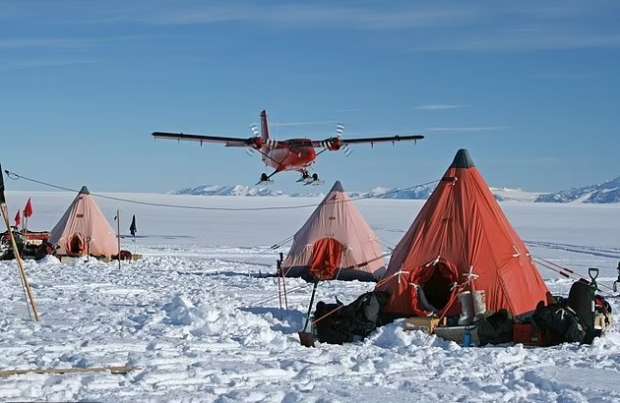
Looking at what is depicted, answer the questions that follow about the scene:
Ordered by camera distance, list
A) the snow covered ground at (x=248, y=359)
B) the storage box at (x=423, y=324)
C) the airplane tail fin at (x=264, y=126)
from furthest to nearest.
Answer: the airplane tail fin at (x=264, y=126) < the storage box at (x=423, y=324) < the snow covered ground at (x=248, y=359)

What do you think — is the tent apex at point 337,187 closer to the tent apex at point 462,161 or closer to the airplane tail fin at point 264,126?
the tent apex at point 462,161

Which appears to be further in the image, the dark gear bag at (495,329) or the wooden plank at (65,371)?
the dark gear bag at (495,329)

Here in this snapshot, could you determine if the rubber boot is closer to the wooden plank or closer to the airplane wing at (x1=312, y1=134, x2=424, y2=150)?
the wooden plank

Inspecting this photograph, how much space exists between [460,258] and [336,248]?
29.0 ft

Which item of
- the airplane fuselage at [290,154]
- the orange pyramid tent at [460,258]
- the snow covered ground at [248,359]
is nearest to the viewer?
the snow covered ground at [248,359]

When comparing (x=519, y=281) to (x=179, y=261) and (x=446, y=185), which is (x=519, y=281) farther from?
(x=179, y=261)

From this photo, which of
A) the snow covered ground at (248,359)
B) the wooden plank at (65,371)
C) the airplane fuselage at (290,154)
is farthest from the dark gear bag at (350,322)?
the airplane fuselage at (290,154)

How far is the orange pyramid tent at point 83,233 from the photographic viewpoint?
88.0 feet

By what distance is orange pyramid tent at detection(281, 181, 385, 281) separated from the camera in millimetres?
21297

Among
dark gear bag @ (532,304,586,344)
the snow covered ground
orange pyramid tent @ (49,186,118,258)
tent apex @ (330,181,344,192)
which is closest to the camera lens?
the snow covered ground

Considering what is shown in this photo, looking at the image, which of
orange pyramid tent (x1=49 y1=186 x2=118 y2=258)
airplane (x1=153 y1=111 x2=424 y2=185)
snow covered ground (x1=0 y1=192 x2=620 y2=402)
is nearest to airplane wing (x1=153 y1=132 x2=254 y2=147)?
airplane (x1=153 y1=111 x2=424 y2=185)

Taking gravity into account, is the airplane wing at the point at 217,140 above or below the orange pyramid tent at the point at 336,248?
above

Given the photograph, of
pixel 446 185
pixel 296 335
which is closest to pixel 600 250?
pixel 446 185

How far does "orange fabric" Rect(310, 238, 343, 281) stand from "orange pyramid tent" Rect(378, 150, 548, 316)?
7.46 m
